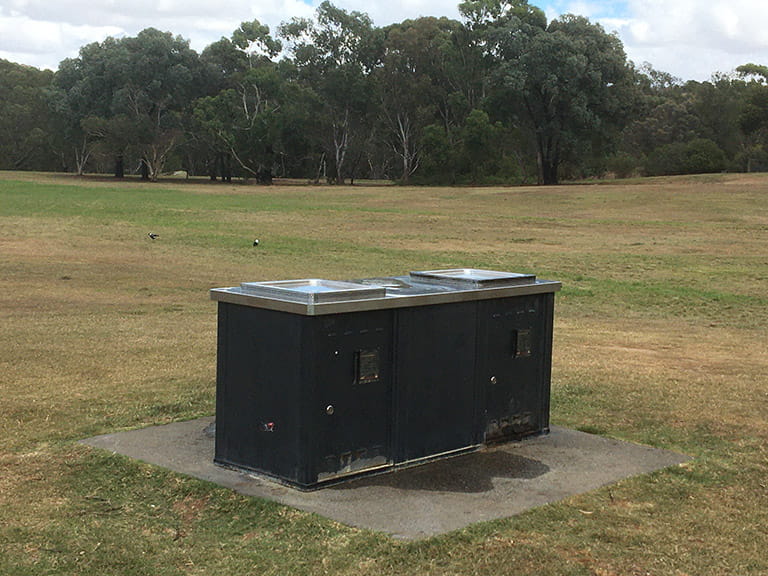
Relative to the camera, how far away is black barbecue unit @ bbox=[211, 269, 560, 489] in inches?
221

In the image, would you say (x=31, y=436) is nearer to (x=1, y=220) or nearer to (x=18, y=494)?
(x=18, y=494)

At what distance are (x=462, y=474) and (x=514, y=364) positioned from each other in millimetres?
1015

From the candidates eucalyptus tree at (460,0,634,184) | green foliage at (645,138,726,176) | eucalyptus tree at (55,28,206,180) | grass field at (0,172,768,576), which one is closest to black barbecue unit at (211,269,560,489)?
grass field at (0,172,768,576)

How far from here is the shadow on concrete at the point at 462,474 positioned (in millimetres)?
5785

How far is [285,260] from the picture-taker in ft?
74.7

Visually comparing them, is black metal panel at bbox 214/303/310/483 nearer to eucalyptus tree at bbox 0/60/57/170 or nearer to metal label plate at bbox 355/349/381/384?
metal label plate at bbox 355/349/381/384

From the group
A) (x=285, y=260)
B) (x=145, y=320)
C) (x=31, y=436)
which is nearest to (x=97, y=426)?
(x=31, y=436)

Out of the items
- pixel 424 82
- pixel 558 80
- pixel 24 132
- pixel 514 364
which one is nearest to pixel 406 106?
pixel 424 82

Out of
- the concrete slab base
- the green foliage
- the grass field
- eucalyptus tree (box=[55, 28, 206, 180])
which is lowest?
the grass field

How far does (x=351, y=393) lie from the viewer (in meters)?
5.77

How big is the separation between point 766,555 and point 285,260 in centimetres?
1832

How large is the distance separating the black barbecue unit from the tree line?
182 ft

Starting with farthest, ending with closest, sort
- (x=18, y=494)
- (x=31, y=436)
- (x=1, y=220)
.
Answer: (x=1, y=220) → (x=31, y=436) → (x=18, y=494)

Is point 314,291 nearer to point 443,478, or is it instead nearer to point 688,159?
point 443,478
